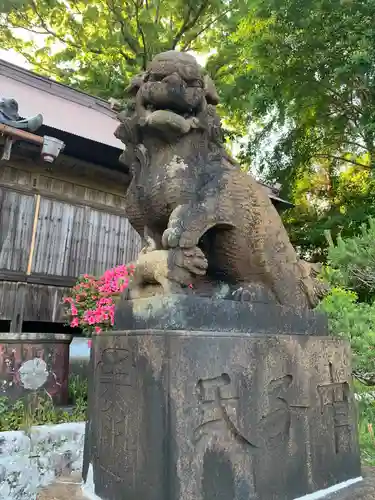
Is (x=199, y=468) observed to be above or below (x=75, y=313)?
below

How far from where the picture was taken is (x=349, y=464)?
271cm

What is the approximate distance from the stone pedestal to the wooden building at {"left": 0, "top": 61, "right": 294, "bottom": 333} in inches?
182

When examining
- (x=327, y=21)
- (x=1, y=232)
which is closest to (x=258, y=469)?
(x=1, y=232)

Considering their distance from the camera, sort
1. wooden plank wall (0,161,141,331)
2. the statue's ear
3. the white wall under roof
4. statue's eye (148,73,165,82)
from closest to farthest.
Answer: statue's eye (148,73,165,82) → the statue's ear → wooden plank wall (0,161,141,331) → the white wall under roof

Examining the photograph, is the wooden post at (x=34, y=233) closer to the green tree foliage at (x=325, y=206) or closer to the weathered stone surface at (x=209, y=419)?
the weathered stone surface at (x=209, y=419)

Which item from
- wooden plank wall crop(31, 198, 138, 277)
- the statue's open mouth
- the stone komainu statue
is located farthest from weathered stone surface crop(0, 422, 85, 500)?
the statue's open mouth

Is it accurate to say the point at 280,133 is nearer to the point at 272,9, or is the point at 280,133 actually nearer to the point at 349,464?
the point at 272,9

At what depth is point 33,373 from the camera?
5.17 m

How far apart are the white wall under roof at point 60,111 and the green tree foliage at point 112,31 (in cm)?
379

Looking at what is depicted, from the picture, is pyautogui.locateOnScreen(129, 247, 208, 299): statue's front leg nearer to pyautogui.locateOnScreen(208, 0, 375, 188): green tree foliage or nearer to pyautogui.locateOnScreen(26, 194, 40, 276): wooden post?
pyautogui.locateOnScreen(26, 194, 40, 276): wooden post

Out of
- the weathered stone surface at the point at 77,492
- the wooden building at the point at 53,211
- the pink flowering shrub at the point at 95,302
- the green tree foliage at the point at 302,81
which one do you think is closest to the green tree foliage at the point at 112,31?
the green tree foliage at the point at 302,81

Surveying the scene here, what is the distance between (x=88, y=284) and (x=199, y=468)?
4300 mm

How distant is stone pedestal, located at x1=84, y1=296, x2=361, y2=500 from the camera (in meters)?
1.94

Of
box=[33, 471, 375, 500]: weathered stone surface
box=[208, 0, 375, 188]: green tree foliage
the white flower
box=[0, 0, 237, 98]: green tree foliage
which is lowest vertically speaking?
box=[33, 471, 375, 500]: weathered stone surface
